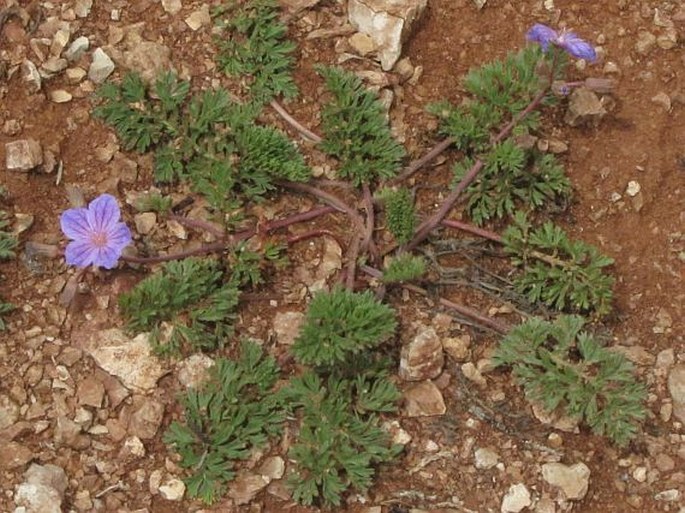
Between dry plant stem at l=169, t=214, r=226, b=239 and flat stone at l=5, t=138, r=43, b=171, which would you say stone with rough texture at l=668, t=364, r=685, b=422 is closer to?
dry plant stem at l=169, t=214, r=226, b=239

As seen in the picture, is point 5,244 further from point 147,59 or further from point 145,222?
point 147,59

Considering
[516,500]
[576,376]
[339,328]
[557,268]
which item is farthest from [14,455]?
[557,268]

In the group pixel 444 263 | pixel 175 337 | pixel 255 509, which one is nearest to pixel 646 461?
pixel 444 263

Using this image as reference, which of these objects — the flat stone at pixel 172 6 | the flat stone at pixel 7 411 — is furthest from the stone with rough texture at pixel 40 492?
the flat stone at pixel 172 6

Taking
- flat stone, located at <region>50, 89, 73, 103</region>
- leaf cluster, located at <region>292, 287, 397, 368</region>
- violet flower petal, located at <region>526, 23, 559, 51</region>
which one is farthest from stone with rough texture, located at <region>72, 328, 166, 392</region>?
violet flower petal, located at <region>526, 23, 559, 51</region>

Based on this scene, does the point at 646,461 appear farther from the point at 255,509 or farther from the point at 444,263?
the point at 255,509
